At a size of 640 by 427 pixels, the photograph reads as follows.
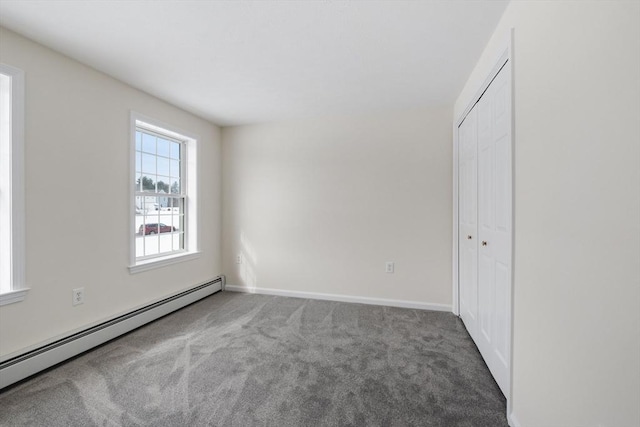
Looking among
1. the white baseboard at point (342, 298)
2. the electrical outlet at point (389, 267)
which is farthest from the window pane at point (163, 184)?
the electrical outlet at point (389, 267)

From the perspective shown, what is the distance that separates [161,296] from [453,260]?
3.33m

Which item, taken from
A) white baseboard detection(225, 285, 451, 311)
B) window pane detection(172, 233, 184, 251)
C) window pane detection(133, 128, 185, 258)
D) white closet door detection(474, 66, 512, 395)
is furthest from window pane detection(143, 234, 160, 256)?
white closet door detection(474, 66, 512, 395)

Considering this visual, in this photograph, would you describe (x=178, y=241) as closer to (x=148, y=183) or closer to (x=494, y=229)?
(x=148, y=183)

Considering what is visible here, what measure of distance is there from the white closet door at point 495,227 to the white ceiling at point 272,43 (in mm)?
508

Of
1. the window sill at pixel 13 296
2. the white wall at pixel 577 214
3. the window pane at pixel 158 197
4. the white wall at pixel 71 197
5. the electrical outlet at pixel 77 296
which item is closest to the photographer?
the white wall at pixel 577 214

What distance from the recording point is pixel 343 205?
3.52 metres

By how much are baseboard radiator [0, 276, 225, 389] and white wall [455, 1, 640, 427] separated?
3049 millimetres

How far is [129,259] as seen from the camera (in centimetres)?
269

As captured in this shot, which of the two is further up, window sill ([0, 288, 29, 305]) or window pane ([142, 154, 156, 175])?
window pane ([142, 154, 156, 175])

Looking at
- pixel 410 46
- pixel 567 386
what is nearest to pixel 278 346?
pixel 567 386

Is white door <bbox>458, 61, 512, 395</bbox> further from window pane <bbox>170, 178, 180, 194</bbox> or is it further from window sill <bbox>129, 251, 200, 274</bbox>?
window pane <bbox>170, 178, 180, 194</bbox>

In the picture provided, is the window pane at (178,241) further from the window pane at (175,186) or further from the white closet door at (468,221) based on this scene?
the white closet door at (468,221)

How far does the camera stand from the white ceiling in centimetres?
165

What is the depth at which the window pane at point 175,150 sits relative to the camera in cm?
342
